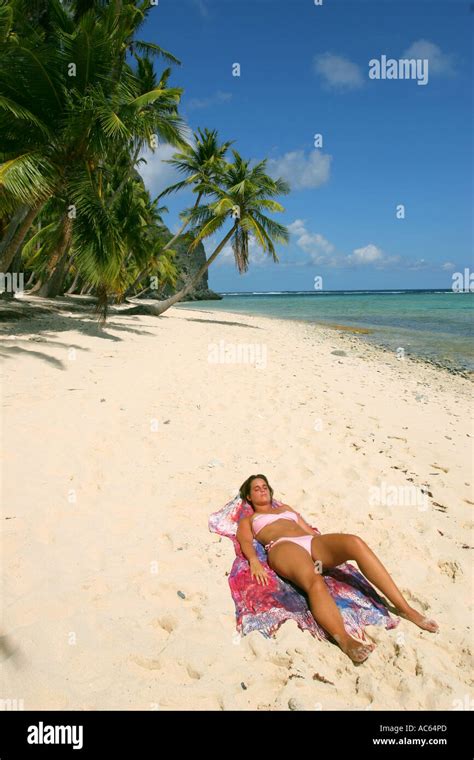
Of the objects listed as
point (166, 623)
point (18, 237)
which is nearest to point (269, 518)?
point (166, 623)

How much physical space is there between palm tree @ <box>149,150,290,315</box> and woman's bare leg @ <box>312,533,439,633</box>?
64.0 ft

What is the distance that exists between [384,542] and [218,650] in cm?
186

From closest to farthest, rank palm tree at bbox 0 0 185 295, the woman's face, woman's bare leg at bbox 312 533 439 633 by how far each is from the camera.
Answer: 1. woman's bare leg at bbox 312 533 439 633
2. the woman's face
3. palm tree at bbox 0 0 185 295

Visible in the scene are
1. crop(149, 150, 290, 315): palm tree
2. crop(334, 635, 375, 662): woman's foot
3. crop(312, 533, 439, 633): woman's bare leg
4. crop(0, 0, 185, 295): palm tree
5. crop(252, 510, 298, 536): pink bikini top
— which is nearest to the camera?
crop(334, 635, 375, 662): woman's foot

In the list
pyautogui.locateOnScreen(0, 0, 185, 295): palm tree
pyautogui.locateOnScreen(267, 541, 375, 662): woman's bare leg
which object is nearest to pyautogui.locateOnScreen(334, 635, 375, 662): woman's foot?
pyautogui.locateOnScreen(267, 541, 375, 662): woman's bare leg

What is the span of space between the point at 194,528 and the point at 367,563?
155 cm

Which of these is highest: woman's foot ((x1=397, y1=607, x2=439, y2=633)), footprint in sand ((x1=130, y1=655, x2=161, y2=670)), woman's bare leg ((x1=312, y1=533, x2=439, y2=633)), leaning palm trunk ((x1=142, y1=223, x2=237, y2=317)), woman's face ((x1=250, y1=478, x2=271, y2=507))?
leaning palm trunk ((x1=142, y1=223, x2=237, y2=317))

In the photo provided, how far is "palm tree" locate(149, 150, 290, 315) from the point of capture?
21.3m

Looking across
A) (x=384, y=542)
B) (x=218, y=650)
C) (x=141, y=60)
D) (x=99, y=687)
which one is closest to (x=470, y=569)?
(x=384, y=542)

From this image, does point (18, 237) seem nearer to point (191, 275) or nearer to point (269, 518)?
point (269, 518)

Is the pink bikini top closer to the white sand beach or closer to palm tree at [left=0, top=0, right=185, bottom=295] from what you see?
the white sand beach
